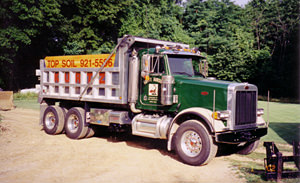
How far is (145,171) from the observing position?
7.78 m

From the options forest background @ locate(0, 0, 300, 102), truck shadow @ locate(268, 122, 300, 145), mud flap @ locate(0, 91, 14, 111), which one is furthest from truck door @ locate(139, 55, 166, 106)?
forest background @ locate(0, 0, 300, 102)

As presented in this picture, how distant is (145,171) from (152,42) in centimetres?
487

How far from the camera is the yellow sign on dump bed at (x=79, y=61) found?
1095cm

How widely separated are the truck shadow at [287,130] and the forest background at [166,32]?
22.3 metres

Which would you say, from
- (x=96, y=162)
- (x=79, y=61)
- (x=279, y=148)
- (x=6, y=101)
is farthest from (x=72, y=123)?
(x=6, y=101)

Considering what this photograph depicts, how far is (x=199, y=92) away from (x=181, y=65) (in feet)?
4.71

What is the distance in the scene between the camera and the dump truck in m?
8.37

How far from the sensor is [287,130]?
46.5 ft

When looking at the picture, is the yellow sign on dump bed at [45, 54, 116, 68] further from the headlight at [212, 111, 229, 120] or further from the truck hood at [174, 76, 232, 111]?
the headlight at [212, 111, 229, 120]

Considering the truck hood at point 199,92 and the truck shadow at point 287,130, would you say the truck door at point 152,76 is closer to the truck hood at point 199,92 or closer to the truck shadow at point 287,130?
the truck hood at point 199,92

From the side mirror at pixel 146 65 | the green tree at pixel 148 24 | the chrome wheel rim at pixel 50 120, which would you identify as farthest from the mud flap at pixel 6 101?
the green tree at pixel 148 24

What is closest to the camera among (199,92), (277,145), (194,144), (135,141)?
(194,144)

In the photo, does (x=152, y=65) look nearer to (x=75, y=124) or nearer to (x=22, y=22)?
(x=75, y=124)

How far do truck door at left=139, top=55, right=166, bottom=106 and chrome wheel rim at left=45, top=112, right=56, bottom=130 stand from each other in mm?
4947
